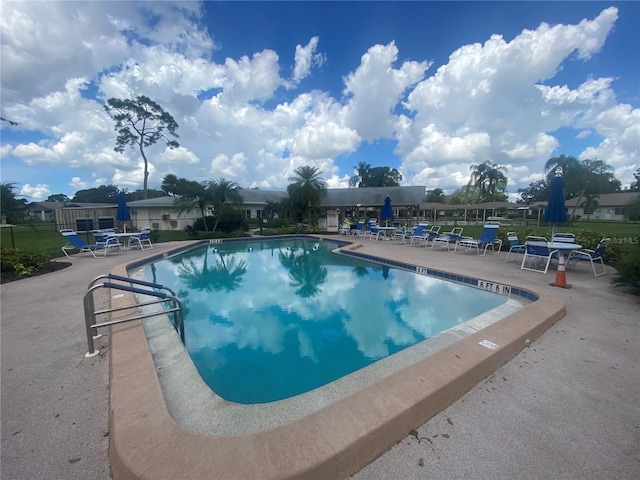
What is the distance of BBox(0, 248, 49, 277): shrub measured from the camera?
6500mm

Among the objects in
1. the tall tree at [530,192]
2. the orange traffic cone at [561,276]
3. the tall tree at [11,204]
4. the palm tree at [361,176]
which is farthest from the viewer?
the tall tree at [530,192]

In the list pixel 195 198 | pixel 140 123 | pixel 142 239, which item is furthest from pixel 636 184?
pixel 140 123

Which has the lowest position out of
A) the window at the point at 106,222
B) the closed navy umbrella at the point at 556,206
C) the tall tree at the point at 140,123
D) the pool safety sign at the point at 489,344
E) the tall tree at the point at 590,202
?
the pool safety sign at the point at 489,344

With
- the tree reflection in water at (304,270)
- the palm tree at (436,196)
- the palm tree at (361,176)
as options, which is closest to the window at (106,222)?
the tree reflection in water at (304,270)

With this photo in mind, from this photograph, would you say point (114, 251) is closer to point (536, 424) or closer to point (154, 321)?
point (154, 321)

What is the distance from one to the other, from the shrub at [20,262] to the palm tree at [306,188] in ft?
50.1

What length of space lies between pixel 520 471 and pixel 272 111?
18.8 m

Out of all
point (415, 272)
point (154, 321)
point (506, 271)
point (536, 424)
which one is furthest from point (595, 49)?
point (154, 321)

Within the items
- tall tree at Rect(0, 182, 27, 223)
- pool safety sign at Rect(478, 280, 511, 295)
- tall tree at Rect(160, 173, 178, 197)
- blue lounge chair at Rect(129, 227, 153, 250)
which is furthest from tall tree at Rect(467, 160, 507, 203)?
tall tree at Rect(0, 182, 27, 223)

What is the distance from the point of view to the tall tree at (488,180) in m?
42.3

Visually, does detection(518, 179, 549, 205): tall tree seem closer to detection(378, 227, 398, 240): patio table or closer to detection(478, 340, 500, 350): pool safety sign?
detection(378, 227, 398, 240): patio table

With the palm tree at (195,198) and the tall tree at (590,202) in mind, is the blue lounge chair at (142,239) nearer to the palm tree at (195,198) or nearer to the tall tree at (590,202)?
the palm tree at (195,198)

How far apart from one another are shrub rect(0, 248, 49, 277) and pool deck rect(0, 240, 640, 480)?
4.63 meters

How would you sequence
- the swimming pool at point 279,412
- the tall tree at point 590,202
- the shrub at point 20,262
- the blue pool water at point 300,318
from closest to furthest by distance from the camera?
1. the swimming pool at point 279,412
2. the blue pool water at point 300,318
3. the shrub at point 20,262
4. the tall tree at point 590,202
